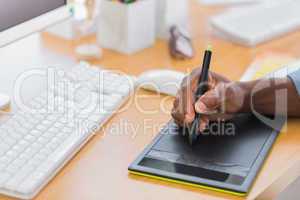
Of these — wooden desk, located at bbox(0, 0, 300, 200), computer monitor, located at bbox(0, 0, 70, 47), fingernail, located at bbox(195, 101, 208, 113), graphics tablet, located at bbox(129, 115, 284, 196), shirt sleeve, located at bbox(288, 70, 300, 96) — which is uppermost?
computer monitor, located at bbox(0, 0, 70, 47)

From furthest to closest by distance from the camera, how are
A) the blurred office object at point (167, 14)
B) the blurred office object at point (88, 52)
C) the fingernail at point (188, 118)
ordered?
the blurred office object at point (167, 14) → the blurred office object at point (88, 52) → the fingernail at point (188, 118)

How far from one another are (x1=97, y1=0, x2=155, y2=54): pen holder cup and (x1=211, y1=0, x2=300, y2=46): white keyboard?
9.0 inches

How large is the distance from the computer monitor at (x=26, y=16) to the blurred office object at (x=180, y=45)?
30 centimetres

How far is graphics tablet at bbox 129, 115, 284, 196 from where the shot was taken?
0.98 metres

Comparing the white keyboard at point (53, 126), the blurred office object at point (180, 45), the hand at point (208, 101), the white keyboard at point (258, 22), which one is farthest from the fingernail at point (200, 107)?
the white keyboard at point (258, 22)

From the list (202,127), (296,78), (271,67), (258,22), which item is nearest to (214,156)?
(202,127)

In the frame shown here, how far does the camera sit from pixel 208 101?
112cm

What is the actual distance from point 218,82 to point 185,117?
154 mm

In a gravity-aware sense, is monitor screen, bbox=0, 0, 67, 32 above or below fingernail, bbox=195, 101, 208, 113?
above

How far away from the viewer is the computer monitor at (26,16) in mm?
1174

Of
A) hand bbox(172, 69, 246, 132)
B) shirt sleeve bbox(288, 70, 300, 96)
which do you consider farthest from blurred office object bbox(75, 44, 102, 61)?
shirt sleeve bbox(288, 70, 300, 96)

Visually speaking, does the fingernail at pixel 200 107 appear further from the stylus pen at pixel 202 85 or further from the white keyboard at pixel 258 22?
the white keyboard at pixel 258 22

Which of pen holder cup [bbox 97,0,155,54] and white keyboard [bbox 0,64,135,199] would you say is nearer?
white keyboard [bbox 0,64,135,199]

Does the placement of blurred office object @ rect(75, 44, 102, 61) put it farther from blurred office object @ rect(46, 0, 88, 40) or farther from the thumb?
the thumb
